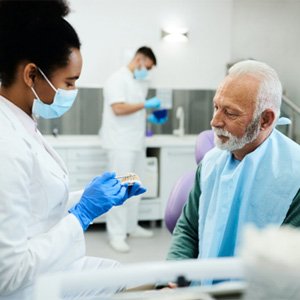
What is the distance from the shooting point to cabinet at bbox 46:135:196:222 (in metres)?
3.51

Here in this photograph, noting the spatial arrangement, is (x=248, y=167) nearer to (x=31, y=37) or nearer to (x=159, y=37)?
(x=31, y=37)

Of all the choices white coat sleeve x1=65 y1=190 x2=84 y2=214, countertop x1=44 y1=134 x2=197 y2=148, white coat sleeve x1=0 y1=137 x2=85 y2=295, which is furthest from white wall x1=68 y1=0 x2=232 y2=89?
white coat sleeve x1=0 y1=137 x2=85 y2=295

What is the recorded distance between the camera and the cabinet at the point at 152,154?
3508 mm

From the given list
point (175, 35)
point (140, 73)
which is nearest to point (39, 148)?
point (140, 73)

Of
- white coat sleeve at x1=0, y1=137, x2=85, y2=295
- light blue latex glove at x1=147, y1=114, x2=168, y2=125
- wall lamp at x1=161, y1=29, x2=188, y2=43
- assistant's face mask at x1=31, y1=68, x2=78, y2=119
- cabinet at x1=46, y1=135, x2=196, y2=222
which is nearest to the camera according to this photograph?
white coat sleeve at x1=0, y1=137, x2=85, y2=295

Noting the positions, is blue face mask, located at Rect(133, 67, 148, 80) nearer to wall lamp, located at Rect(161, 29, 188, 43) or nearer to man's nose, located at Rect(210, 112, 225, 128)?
wall lamp, located at Rect(161, 29, 188, 43)

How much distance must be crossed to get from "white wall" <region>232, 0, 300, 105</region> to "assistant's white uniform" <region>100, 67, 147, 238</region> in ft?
3.98

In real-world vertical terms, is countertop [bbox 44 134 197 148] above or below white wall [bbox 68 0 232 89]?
below

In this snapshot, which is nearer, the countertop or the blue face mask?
the blue face mask

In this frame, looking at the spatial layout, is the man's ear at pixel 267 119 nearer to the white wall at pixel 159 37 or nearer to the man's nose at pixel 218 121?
the man's nose at pixel 218 121

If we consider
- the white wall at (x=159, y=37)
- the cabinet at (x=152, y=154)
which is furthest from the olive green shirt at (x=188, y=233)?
the white wall at (x=159, y=37)

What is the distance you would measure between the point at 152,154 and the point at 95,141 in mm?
535

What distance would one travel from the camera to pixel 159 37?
4.06 metres

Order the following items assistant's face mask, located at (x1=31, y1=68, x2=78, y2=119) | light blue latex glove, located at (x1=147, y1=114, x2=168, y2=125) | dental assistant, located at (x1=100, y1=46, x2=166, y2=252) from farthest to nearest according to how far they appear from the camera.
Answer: light blue latex glove, located at (x1=147, y1=114, x2=168, y2=125)
dental assistant, located at (x1=100, y1=46, x2=166, y2=252)
assistant's face mask, located at (x1=31, y1=68, x2=78, y2=119)
